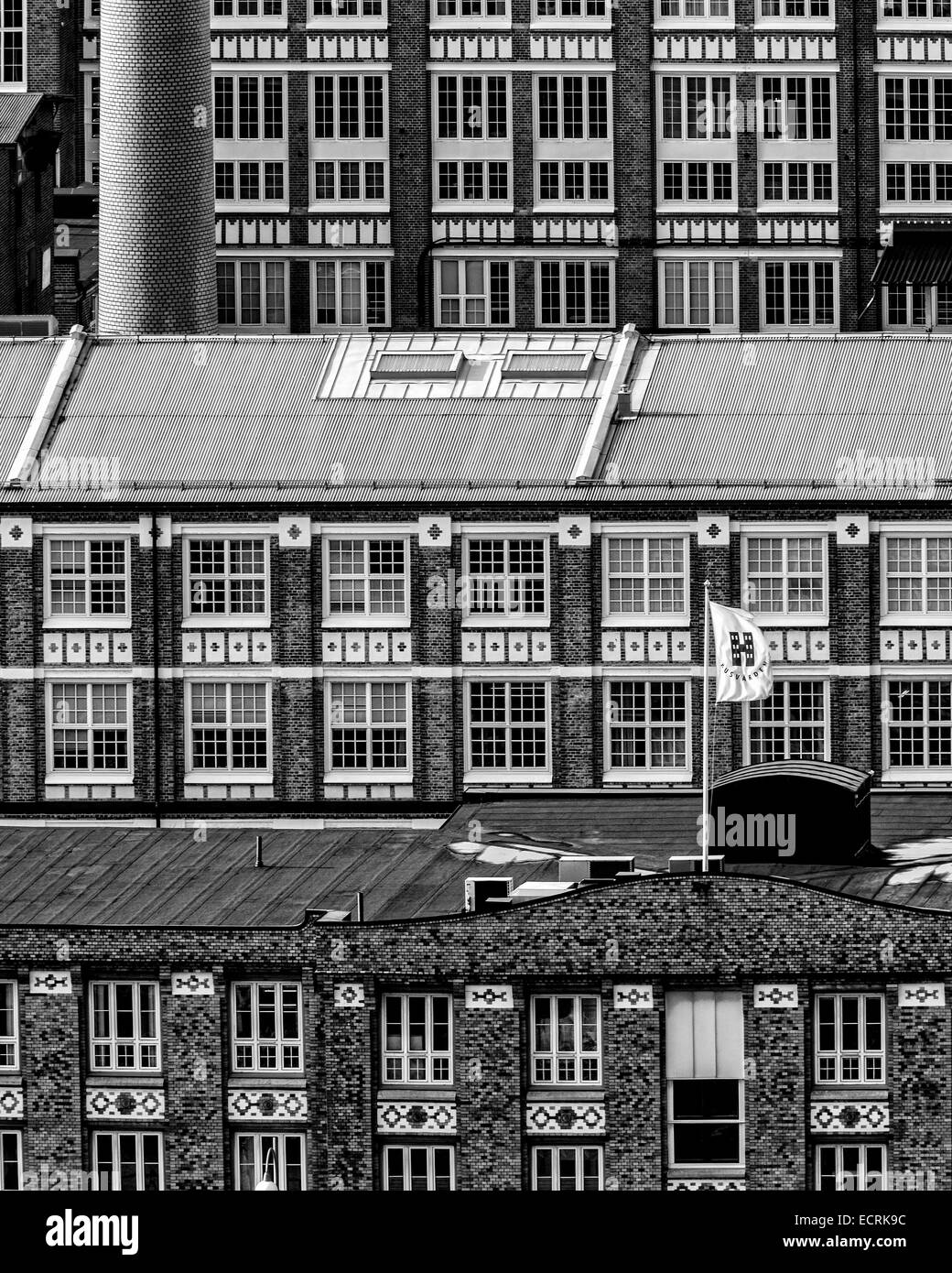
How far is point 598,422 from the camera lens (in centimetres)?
10344

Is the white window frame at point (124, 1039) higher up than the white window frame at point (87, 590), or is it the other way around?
the white window frame at point (87, 590)

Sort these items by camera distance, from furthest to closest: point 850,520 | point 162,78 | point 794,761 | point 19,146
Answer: point 19,146 → point 162,78 → point 850,520 → point 794,761

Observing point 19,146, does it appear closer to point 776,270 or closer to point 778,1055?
point 776,270

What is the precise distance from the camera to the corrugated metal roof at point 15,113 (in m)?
133

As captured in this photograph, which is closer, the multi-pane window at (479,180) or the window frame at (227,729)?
the window frame at (227,729)

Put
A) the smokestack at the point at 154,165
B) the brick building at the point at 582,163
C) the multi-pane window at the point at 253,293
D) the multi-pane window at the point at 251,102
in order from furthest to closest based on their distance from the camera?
the multi-pane window at the point at 253,293 → the brick building at the point at 582,163 → the multi-pane window at the point at 251,102 → the smokestack at the point at 154,165

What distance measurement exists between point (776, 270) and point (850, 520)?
38.9m

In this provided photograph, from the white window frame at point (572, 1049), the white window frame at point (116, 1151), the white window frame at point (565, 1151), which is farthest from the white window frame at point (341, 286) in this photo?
the white window frame at point (565, 1151)

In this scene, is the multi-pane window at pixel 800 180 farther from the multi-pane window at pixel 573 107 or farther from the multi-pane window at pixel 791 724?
the multi-pane window at pixel 791 724

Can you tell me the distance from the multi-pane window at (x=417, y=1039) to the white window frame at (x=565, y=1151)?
2.41 metres

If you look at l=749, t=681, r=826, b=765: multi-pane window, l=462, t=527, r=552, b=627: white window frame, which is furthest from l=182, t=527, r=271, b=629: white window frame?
l=749, t=681, r=826, b=765: multi-pane window

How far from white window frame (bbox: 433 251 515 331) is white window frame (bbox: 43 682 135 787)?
37.8m

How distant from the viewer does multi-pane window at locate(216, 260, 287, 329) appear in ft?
454

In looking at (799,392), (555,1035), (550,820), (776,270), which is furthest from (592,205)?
(555,1035)
